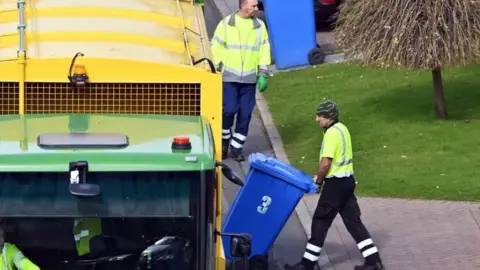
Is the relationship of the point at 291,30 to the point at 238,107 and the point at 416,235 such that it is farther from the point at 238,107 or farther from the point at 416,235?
the point at 416,235

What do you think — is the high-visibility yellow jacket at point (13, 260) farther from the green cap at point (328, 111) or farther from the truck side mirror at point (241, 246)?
the green cap at point (328, 111)

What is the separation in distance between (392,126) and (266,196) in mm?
5658

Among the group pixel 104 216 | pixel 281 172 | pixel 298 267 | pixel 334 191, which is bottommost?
pixel 298 267

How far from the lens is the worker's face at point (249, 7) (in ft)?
41.5

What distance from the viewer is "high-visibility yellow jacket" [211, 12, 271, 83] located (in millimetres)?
12781

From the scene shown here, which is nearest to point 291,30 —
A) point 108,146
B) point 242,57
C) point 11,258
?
point 242,57

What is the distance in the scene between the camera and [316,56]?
717 inches

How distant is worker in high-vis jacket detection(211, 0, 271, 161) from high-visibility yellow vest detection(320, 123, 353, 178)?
11.6 ft

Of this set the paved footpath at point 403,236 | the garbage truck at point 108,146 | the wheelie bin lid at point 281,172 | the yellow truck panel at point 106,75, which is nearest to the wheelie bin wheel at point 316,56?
the paved footpath at point 403,236

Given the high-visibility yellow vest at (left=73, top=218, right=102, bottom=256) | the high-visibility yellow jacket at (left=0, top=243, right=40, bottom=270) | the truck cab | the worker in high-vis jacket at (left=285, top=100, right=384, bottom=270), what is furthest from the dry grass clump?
the high-visibility yellow jacket at (left=0, top=243, right=40, bottom=270)

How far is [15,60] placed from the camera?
714 centimetres

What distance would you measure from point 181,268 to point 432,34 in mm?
8179

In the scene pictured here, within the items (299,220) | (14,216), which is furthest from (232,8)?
(14,216)

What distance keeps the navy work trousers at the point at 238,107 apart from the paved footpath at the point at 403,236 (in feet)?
3.65
